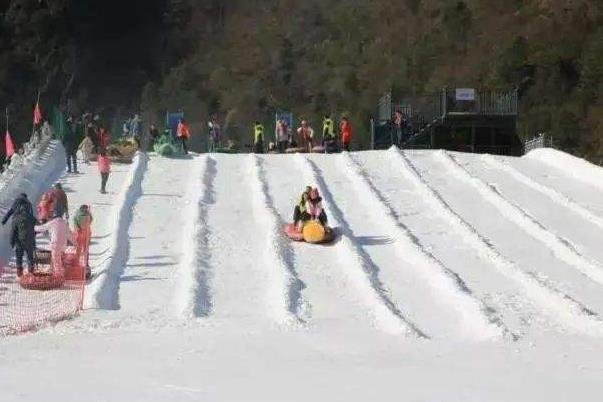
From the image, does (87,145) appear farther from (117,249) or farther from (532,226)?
(532,226)

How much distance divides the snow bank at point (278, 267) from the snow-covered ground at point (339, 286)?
1.9 inches

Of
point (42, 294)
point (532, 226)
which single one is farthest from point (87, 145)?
point (42, 294)

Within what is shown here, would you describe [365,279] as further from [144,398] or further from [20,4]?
[20,4]

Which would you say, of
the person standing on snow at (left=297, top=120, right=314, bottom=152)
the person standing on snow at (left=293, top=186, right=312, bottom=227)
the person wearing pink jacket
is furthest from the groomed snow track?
the person standing on snow at (left=297, top=120, right=314, bottom=152)

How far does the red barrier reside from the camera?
1434 cm

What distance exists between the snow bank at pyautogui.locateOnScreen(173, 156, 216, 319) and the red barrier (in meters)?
1.35

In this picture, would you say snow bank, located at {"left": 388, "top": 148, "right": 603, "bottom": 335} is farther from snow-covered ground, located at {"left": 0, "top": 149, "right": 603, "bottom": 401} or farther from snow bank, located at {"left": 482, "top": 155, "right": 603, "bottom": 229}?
snow bank, located at {"left": 482, "top": 155, "right": 603, "bottom": 229}

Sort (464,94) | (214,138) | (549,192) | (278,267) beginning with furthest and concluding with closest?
(214,138)
(464,94)
(549,192)
(278,267)

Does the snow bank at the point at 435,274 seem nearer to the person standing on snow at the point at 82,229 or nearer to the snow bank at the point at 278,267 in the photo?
the snow bank at the point at 278,267

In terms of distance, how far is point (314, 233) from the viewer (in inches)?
755

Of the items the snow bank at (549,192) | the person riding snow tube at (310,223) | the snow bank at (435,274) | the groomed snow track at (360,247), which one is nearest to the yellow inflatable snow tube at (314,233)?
the person riding snow tube at (310,223)

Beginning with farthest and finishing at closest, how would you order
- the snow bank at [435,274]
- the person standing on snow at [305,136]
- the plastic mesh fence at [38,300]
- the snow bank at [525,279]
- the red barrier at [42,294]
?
the person standing on snow at [305,136] → the snow bank at [525,279] → the snow bank at [435,274] → the red barrier at [42,294] → the plastic mesh fence at [38,300]

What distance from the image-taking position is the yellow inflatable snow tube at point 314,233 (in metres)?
19.2

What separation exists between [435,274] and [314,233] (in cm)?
257
